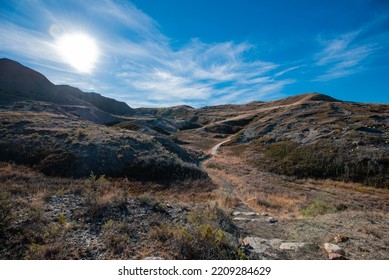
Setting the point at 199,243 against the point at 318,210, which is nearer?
the point at 199,243

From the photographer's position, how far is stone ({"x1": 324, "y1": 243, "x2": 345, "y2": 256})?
7891mm

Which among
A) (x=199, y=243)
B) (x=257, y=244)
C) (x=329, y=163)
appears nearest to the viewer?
(x=199, y=243)

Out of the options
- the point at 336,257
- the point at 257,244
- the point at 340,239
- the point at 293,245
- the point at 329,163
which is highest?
the point at 329,163

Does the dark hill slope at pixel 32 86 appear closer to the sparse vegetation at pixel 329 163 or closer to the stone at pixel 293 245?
the sparse vegetation at pixel 329 163

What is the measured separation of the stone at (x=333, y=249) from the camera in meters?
7.89

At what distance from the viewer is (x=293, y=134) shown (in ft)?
201

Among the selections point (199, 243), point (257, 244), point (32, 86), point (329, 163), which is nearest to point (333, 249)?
point (257, 244)

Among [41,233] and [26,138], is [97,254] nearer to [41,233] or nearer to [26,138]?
[41,233]

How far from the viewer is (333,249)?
316 inches

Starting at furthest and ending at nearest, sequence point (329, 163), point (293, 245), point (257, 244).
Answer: point (329, 163)
point (257, 244)
point (293, 245)

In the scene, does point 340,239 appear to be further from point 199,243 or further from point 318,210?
point 318,210

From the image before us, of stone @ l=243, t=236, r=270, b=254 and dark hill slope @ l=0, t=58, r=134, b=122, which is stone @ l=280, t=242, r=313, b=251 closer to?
stone @ l=243, t=236, r=270, b=254

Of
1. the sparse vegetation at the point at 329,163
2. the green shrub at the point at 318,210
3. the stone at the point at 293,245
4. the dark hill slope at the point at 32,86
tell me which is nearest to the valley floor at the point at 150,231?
the stone at the point at 293,245
